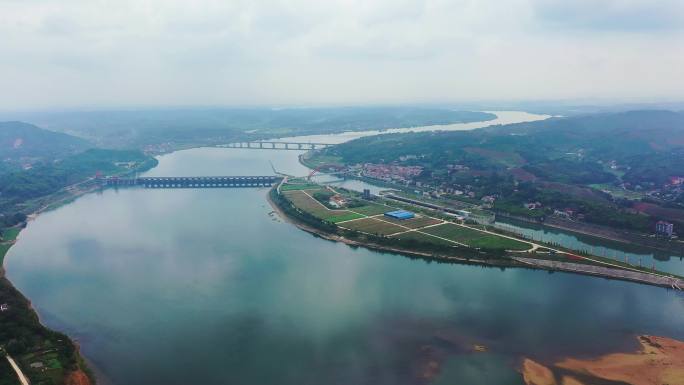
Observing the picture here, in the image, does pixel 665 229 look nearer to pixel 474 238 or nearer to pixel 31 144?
pixel 474 238

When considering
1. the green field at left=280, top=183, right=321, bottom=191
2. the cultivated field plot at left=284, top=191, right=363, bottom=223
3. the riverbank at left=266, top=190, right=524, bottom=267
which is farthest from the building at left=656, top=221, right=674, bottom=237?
the green field at left=280, top=183, right=321, bottom=191

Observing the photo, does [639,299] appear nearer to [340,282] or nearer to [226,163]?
[340,282]

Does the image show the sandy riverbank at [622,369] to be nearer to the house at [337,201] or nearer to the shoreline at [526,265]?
the shoreline at [526,265]

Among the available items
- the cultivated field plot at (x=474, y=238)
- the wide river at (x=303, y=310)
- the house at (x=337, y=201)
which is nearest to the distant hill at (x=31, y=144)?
the wide river at (x=303, y=310)

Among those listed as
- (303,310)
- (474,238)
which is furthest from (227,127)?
(303,310)

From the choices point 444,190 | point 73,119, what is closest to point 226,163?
point 444,190

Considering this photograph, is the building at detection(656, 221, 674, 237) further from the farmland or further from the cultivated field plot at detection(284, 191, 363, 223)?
the cultivated field plot at detection(284, 191, 363, 223)
